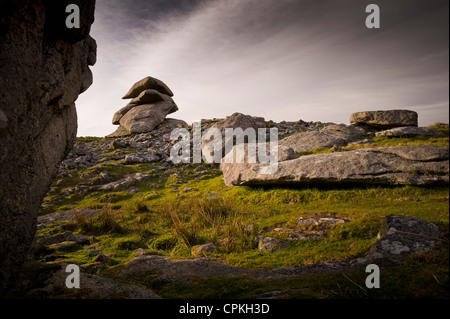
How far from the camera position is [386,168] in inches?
340

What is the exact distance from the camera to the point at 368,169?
8867 mm

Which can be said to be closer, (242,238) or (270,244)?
(270,244)

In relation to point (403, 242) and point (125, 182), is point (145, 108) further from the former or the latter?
point (403, 242)

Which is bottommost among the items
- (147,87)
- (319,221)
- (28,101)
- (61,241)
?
(61,241)

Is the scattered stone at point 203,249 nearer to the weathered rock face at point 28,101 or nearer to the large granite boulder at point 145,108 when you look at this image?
the weathered rock face at point 28,101

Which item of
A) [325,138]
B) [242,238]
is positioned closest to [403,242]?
[242,238]

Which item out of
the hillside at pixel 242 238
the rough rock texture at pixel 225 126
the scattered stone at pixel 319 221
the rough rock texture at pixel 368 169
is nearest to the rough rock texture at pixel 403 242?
the hillside at pixel 242 238

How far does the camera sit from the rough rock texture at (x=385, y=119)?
16.0 metres

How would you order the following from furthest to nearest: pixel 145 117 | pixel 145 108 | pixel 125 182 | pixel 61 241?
pixel 145 108 → pixel 145 117 → pixel 125 182 → pixel 61 241

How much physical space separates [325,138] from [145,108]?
70.8 ft

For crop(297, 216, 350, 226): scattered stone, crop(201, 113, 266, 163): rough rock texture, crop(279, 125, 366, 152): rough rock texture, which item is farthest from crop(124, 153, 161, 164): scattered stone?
crop(297, 216, 350, 226): scattered stone

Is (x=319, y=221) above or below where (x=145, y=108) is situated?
below

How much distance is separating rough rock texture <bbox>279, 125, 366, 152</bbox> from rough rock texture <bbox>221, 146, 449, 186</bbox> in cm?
526
